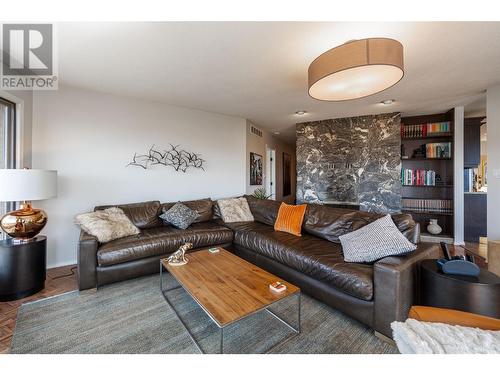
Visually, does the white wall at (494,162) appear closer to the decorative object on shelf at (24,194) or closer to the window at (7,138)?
the decorative object on shelf at (24,194)

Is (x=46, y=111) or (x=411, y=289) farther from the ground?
(x=46, y=111)

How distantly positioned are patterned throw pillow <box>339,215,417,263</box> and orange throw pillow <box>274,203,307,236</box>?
75 cm

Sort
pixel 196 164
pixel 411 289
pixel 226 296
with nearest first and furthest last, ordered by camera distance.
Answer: pixel 226 296
pixel 411 289
pixel 196 164

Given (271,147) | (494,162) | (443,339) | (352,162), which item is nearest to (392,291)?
(443,339)

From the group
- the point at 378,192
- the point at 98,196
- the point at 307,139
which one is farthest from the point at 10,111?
the point at 378,192

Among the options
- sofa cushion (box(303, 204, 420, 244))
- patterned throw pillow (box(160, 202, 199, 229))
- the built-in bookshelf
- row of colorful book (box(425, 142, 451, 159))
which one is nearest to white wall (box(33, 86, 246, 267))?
patterned throw pillow (box(160, 202, 199, 229))

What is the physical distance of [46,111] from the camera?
2.68 meters

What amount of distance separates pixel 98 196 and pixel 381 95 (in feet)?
14.3

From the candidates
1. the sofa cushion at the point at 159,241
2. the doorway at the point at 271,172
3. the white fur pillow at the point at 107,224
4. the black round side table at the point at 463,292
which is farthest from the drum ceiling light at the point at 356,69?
the doorway at the point at 271,172

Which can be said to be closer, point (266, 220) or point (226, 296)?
point (226, 296)

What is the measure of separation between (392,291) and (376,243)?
442mm

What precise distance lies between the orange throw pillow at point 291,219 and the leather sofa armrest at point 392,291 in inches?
48.3

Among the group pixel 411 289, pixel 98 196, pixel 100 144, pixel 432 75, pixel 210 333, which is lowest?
pixel 210 333

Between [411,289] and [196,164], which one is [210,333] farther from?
[196,164]
